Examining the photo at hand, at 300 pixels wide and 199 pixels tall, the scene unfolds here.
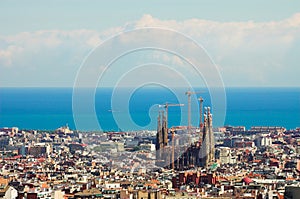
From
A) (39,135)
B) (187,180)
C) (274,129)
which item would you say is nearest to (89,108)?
(187,180)

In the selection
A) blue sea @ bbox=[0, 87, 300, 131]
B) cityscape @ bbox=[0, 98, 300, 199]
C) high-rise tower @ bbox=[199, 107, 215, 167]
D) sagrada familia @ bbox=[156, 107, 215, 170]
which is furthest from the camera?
blue sea @ bbox=[0, 87, 300, 131]

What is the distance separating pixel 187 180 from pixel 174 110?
10.8 meters

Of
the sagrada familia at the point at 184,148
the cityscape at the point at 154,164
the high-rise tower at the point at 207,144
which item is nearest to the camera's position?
the cityscape at the point at 154,164

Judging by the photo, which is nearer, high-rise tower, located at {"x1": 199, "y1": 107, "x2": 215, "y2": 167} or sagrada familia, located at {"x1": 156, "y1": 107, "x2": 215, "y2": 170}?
sagrada familia, located at {"x1": 156, "y1": 107, "x2": 215, "y2": 170}

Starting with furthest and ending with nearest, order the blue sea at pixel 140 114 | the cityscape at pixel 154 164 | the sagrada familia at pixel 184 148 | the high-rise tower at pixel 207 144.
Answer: the blue sea at pixel 140 114 < the high-rise tower at pixel 207 144 < the sagrada familia at pixel 184 148 < the cityscape at pixel 154 164

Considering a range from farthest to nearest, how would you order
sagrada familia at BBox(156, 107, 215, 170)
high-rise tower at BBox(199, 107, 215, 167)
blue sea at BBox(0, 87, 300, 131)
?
1. blue sea at BBox(0, 87, 300, 131)
2. high-rise tower at BBox(199, 107, 215, 167)
3. sagrada familia at BBox(156, 107, 215, 170)

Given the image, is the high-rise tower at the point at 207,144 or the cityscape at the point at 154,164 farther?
the high-rise tower at the point at 207,144

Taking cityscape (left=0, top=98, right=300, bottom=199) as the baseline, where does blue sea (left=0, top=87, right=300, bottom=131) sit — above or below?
above

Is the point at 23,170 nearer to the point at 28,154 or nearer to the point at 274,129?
the point at 28,154

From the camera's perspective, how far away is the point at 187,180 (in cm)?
2719

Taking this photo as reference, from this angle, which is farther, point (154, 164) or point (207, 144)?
point (207, 144)

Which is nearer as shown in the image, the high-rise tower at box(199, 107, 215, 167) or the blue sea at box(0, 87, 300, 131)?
the high-rise tower at box(199, 107, 215, 167)

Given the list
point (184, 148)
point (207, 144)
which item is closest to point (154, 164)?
point (184, 148)

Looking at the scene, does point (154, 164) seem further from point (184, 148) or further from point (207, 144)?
point (207, 144)
